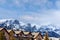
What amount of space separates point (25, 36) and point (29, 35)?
255cm

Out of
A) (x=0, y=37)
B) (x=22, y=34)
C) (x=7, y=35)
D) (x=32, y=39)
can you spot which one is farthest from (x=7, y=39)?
(x=0, y=37)

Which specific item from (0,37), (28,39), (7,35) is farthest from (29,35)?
(0,37)

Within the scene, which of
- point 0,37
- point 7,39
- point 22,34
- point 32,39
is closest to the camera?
point 0,37

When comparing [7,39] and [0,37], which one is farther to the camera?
[7,39]

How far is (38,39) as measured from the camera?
110125mm

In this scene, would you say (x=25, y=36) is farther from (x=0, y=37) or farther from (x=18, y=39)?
(x=0, y=37)

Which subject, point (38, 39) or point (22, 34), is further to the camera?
point (38, 39)

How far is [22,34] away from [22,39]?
2.62 meters

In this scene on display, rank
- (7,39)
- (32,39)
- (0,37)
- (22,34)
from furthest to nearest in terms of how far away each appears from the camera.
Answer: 1. (32,39)
2. (22,34)
3. (7,39)
4. (0,37)

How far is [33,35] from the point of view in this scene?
359ft

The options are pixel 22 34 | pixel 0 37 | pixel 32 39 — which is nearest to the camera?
pixel 0 37

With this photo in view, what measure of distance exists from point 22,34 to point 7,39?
9.36 metres

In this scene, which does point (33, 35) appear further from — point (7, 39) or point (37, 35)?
point (7, 39)

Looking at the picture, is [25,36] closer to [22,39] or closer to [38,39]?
[22,39]
